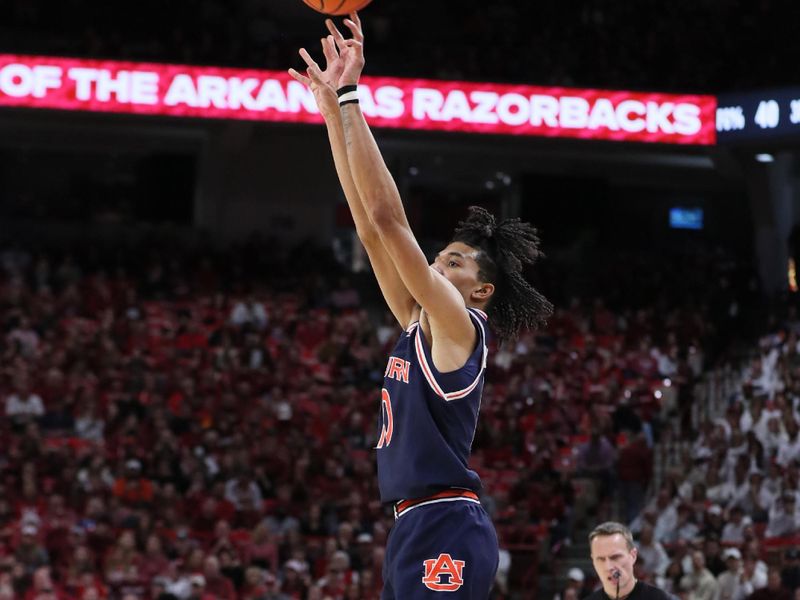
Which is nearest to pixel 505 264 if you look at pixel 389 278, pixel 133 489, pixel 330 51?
pixel 389 278

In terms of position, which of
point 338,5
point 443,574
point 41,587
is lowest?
point 41,587

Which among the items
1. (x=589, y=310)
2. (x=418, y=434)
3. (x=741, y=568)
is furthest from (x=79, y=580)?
(x=589, y=310)

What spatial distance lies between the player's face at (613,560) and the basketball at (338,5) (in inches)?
100

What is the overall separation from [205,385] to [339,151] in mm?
12369

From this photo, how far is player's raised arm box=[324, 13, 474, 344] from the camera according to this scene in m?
3.73

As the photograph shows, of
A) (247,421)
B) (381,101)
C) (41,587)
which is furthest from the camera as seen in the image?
(381,101)

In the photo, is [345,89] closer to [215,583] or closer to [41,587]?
[41,587]

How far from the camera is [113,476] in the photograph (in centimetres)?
1398

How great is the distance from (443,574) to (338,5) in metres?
2.11

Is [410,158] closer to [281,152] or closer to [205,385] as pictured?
[281,152]

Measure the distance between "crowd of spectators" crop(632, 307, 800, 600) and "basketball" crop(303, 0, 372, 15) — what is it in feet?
27.6

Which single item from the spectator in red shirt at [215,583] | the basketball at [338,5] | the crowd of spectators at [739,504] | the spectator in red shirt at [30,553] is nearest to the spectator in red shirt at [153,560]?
the spectator in red shirt at [215,583]

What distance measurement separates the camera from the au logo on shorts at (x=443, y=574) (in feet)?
12.6

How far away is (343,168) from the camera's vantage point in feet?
13.5
